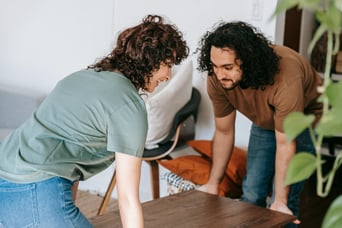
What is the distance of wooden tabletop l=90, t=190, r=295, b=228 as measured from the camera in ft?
6.92

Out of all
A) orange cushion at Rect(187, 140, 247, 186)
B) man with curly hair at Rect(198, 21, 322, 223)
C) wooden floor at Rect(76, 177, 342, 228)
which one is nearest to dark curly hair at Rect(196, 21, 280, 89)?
man with curly hair at Rect(198, 21, 322, 223)

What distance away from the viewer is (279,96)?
220cm

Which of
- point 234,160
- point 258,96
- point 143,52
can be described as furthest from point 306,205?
point 143,52

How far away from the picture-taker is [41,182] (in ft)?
5.40

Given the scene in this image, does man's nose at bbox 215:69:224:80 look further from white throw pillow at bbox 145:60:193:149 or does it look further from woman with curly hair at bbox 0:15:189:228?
white throw pillow at bbox 145:60:193:149

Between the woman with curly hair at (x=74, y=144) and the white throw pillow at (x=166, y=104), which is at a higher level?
the woman with curly hair at (x=74, y=144)

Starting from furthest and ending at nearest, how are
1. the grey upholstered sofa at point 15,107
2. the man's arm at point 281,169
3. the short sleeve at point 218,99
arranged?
the grey upholstered sofa at point 15,107, the short sleeve at point 218,99, the man's arm at point 281,169

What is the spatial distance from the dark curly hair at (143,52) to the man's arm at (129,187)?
0.79 feet

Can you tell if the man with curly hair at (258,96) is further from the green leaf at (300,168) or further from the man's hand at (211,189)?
the green leaf at (300,168)

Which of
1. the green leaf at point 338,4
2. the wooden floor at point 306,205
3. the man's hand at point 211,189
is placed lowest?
the wooden floor at point 306,205

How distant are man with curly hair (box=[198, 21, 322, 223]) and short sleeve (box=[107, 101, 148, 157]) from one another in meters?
0.65

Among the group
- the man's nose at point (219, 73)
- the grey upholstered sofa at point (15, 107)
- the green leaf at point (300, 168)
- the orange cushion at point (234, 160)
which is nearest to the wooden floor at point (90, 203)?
the grey upholstered sofa at point (15, 107)

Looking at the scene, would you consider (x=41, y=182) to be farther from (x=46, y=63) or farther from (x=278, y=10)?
(x=46, y=63)

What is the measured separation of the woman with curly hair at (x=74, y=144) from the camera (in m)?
1.58
